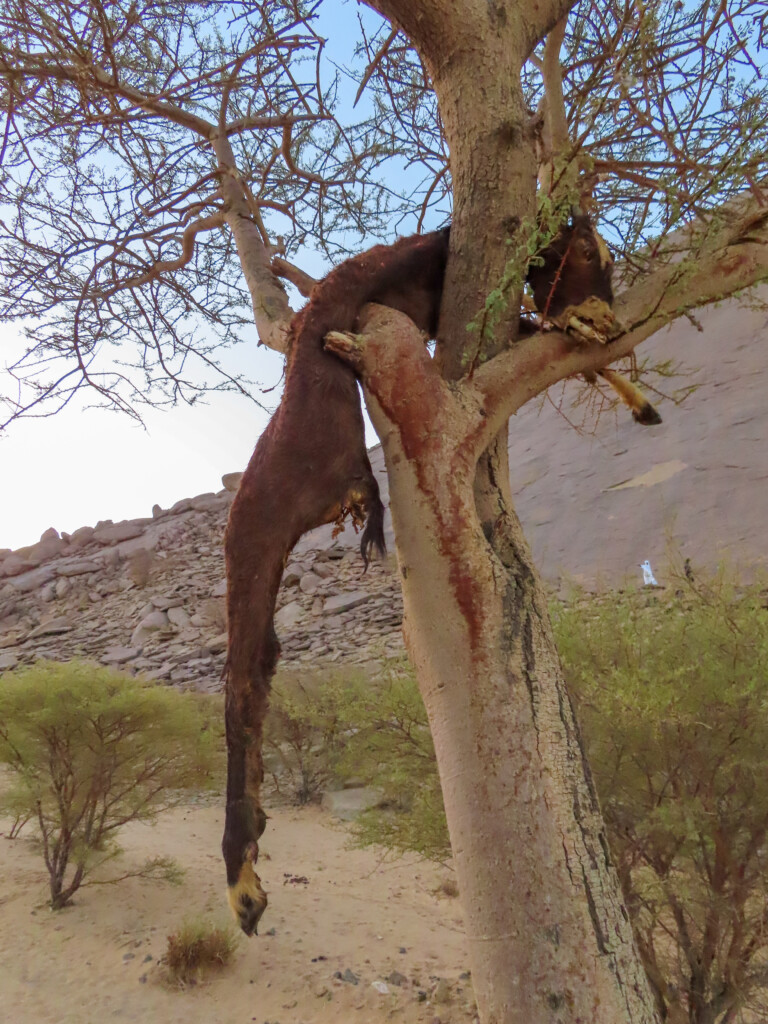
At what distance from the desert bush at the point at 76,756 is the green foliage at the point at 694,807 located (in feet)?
13.1

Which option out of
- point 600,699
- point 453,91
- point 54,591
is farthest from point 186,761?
point 54,591

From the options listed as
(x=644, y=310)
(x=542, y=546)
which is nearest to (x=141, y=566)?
(x=542, y=546)

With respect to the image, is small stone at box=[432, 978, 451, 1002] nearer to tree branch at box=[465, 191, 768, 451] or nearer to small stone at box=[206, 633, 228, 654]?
tree branch at box=[465, 191, 768, 451]

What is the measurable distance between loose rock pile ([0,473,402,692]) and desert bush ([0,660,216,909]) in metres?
5.12

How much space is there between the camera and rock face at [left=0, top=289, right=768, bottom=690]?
39.2ft

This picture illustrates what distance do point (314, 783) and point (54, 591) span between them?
1292 cm

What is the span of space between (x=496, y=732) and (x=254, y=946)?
156 inches

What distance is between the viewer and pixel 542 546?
13.3m

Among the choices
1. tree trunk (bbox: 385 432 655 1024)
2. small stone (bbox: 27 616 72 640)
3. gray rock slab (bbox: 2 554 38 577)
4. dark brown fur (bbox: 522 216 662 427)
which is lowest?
small stone (bbox: 27 616 72 640)

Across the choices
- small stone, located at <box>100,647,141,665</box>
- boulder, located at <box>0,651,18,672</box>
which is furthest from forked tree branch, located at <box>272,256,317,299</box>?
boulder, located at <box>0,651,18,672</box>

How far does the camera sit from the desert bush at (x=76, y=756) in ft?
17.7

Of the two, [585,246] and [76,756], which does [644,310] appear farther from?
[76,756]

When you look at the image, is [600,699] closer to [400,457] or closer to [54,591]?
[400,457]

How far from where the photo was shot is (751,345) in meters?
14.7
